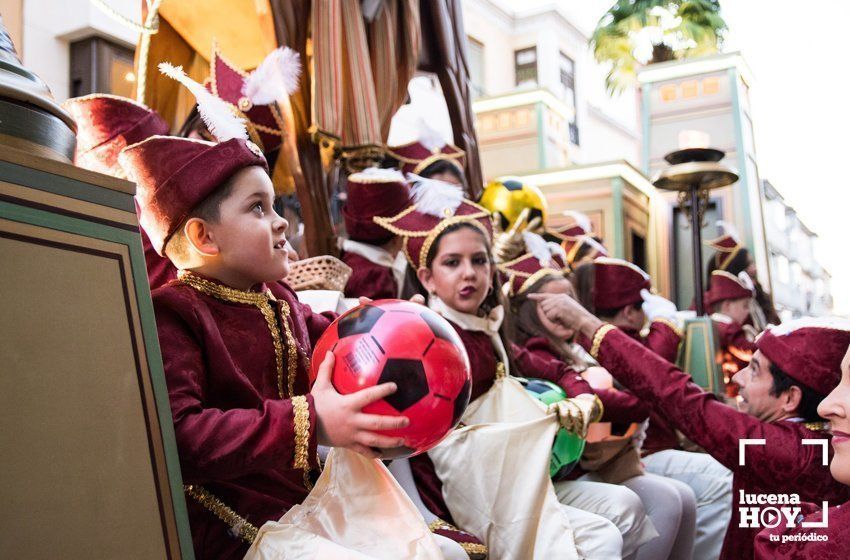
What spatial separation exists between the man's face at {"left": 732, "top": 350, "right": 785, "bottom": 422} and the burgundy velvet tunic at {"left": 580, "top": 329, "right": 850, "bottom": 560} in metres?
0.08

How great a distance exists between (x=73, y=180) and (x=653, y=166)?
10.3m

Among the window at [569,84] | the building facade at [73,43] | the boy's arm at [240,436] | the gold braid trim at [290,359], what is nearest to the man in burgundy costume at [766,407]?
the gold braid trim at [290,359]

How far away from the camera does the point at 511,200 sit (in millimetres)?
4719

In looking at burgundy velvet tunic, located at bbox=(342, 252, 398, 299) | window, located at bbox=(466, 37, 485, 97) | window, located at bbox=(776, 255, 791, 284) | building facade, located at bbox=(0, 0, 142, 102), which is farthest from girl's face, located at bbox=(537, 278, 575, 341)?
window, located at bbox=(466, 37, 485, 97)

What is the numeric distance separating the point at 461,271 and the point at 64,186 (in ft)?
5.46

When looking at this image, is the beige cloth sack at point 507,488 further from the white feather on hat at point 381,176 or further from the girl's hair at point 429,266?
the white feather on hat at point 381,176

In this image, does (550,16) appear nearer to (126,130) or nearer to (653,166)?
(653,166)

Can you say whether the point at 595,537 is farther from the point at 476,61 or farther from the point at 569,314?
the point at 476,61

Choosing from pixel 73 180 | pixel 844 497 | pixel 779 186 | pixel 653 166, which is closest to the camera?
pixel 73 180

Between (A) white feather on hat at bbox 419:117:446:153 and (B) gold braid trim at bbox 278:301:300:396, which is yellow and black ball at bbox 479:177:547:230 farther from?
(B) gold braid trim at bbox 278:301:300:396

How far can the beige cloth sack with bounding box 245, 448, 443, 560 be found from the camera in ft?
4.90

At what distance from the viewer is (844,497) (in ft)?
7.48

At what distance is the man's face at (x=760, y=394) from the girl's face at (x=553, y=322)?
76cm

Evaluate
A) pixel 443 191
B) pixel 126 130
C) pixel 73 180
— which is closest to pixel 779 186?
pixel 443 191
